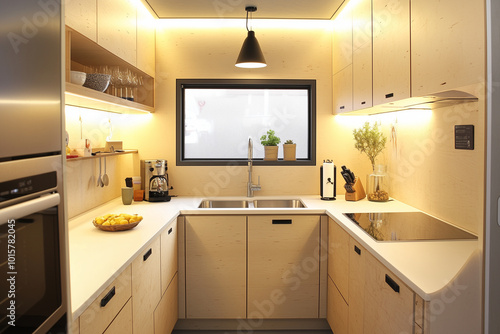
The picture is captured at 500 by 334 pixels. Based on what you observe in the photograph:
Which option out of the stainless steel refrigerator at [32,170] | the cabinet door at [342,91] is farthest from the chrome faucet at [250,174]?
the stainless steel refrigerator at [32,170]

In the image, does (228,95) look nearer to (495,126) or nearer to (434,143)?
(434,143)

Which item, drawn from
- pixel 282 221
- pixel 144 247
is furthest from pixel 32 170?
pixel 282 221

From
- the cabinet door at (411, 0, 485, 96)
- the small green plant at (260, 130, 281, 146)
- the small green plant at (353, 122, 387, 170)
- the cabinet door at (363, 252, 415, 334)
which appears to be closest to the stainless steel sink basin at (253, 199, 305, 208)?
the small green plant at (260, 130, 281, 146)

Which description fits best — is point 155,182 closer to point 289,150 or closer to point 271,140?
point 271,140

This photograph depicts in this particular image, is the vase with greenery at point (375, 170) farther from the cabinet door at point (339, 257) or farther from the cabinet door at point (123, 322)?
the cabinet door at point (123, 322)

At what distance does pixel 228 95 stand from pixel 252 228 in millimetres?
1391

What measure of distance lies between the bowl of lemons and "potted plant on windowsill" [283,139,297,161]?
172cm

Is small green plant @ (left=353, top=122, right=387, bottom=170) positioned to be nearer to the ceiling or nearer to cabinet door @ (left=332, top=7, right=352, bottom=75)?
cabinet door @ (left=332, top=7, right=352, bottom=75)

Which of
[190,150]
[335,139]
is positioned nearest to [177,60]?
[190,150]

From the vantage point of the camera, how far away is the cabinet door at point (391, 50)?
84.7 inches

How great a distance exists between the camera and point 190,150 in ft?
12.6

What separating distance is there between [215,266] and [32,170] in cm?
227

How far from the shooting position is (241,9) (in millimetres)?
3301

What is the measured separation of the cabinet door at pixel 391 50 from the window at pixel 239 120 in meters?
1.25
